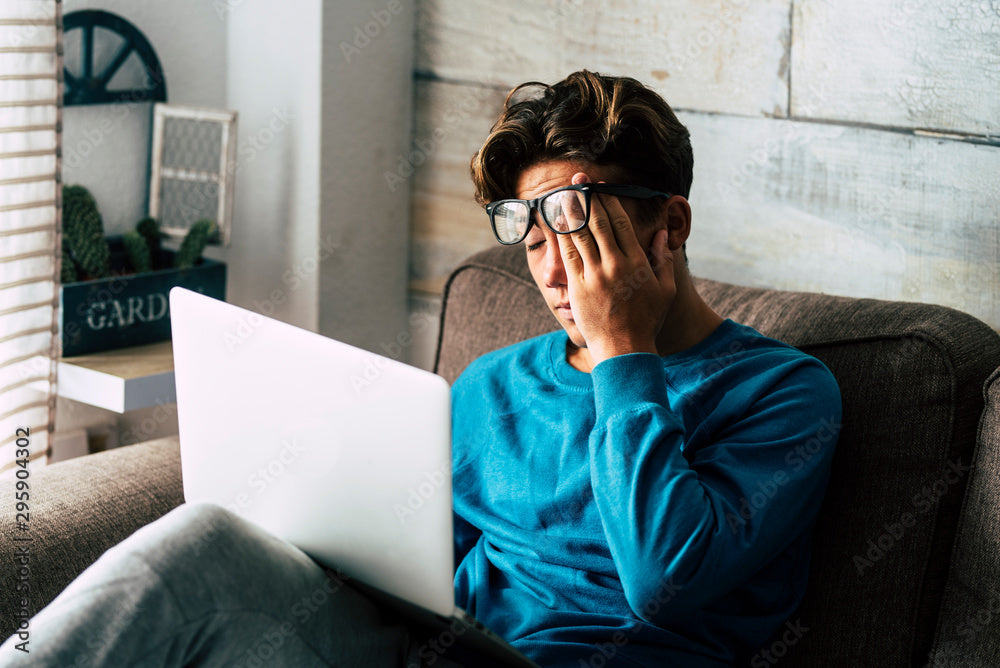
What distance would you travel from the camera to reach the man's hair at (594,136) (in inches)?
45.4

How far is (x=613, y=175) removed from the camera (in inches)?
45.3

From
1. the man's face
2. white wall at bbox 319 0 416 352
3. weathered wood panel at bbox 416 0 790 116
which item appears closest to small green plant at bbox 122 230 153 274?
white wall at bbox 319 0 416 352

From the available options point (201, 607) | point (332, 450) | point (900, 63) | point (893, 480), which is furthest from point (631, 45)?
point (201, 607)

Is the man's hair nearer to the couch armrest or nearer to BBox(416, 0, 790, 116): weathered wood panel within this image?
BBox(416, 0, 790, 116): weathered wood panel

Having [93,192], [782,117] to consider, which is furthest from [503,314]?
[93,192]

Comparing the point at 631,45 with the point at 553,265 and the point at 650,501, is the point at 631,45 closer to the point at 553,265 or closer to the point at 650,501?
the point at 553,265

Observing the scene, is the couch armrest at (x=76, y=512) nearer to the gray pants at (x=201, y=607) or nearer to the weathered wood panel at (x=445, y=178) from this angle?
the gray pants at (x=201, y=607)

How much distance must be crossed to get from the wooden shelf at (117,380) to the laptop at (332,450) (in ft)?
2.52

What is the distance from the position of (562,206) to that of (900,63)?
72 centimetres

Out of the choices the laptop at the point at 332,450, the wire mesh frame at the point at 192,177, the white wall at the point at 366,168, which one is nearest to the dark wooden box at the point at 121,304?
the wire mesh frame at the point at 192,177

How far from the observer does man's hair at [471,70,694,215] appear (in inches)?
45.4

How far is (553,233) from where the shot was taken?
116cm

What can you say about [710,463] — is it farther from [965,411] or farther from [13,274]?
[13,274]

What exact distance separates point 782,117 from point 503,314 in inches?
23.2
